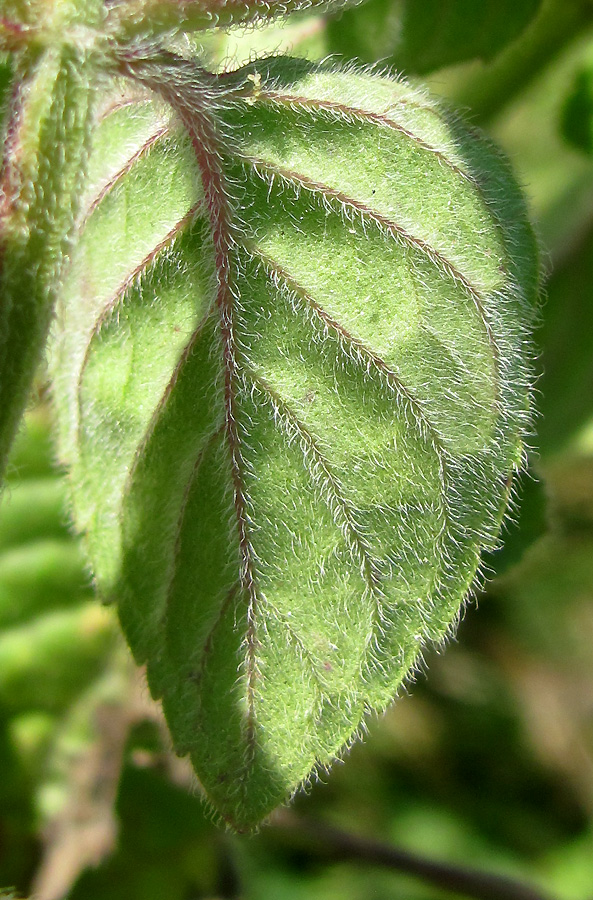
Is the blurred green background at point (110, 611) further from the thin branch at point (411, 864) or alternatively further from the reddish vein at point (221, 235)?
the reddish vein at point (221, 235)

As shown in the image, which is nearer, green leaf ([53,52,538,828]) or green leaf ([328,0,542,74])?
green leaf ([53,52,538,828])

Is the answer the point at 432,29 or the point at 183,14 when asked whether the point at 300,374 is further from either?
the point at 432,29

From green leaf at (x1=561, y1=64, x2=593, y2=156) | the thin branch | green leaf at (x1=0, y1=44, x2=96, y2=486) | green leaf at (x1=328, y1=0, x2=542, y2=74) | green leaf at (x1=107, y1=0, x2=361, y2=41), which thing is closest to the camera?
green leaf at (x1=0, y1=44, x2=96, y2=486)

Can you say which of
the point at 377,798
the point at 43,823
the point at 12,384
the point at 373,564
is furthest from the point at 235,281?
the point at 377,798

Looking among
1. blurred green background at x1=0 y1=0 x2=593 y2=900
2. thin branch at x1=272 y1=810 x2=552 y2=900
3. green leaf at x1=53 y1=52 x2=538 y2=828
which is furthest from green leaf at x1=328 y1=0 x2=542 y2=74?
thin branch at x1=272 y1=810 x2=552 y2=900

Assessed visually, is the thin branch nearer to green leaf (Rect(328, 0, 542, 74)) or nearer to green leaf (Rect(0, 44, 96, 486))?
green leaf (Rect(0, 44, 96, 486))

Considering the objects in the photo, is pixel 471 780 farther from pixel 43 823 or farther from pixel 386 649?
pixel 386 649
